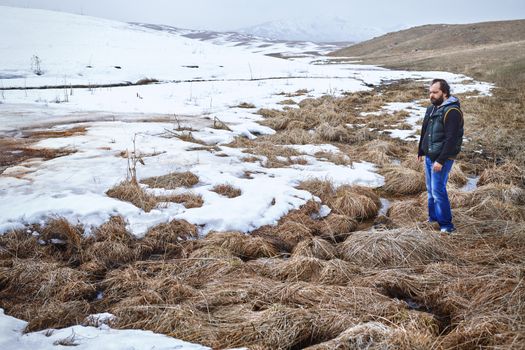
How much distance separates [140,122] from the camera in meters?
11.4

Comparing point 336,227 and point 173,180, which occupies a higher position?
point 173,180

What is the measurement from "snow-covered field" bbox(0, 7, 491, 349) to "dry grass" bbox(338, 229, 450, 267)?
143 cm

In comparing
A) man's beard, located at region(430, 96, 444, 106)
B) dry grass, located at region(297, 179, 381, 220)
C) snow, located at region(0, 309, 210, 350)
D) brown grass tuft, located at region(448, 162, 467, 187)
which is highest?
man's beard, located at region(430, 96, 444, 106)

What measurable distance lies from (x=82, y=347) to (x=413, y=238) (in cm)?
378

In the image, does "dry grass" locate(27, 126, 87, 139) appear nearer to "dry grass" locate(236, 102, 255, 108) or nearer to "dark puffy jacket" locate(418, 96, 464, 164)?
"dry grass" locate(236, 102, 255, 108)

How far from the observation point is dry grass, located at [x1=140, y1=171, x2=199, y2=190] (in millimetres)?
6484

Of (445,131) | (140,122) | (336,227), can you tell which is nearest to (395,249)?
(336,227)

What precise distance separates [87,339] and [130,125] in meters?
8.70

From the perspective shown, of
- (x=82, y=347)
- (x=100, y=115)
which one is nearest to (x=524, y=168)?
(x=82, y=347)

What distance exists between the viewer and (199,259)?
4348 mm

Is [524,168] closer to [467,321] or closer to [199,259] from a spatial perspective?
[467,321]

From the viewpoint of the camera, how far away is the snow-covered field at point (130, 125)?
5332 mm

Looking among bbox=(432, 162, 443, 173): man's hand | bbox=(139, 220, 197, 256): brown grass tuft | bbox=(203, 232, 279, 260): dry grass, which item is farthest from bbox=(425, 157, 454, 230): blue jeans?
bbox=(139, 220, 197, 256): brown grass tuft

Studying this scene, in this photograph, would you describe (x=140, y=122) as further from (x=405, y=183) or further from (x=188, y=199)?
(x=405, y=183)
